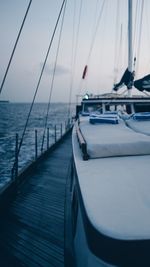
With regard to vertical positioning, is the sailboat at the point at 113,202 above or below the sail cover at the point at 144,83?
below

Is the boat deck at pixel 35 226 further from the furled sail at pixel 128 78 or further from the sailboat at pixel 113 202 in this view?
the furled sail at pixel 128 78

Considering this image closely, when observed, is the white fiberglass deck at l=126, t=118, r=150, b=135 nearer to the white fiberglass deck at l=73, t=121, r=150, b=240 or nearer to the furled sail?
the white fiberglass deck at l=73, t=121, r=150, b=240

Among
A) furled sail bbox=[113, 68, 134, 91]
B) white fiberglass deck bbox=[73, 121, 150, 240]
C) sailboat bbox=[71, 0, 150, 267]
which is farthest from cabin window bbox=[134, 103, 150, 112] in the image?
white fiberglass deck bbox=[73, 121, 150, 240]

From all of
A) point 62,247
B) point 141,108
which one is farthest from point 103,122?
point 141,108

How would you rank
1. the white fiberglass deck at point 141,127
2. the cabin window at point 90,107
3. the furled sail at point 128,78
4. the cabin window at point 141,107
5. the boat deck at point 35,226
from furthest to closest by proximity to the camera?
the cabin window at point 90,107 < the furled sail at point 128,78 < the cabin window at point 141,107 < the white fiberglass deck at point 141,127 < the boat deck at point 35,226

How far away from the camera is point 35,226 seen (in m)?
4.81

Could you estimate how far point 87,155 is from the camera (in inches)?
123

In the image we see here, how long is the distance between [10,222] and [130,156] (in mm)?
3284

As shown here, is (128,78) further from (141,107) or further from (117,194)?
(117,194)

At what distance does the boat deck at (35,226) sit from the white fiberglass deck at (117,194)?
6.70ft

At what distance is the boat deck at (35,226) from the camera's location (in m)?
3.87

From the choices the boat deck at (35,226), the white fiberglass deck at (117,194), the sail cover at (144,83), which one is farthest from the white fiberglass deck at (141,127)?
the sail cover at (144,83)

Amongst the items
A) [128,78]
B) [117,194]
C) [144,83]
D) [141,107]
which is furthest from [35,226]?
[128,78]

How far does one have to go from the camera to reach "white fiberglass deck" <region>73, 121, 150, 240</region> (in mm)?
1511
